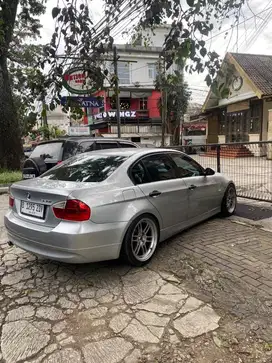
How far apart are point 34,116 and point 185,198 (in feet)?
7.48

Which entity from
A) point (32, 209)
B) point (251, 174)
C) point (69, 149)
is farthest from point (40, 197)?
point (251, 174)

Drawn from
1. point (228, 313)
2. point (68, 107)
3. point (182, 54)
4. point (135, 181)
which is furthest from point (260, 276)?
point (68, 107)

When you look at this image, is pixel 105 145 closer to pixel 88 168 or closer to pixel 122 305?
pixel 88 168

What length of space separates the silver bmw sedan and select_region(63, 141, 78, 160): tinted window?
2192 millimetres

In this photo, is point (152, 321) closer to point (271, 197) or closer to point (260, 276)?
point (260, 276)

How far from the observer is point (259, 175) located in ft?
21.3

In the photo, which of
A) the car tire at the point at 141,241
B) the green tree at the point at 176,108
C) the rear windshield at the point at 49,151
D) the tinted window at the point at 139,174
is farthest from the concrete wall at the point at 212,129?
the car tire at the point at 141,241

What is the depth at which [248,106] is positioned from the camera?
1997cm

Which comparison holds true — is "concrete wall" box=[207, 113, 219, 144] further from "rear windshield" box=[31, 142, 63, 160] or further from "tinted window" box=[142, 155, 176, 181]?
"tinted window" box=[142, 155, 176, 181]

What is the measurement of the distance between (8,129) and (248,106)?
15.1 m

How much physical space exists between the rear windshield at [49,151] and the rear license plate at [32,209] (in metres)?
3.07

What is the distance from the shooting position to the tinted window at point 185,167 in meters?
4.52

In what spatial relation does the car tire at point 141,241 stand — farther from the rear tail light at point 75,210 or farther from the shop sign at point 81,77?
the shop sign at point 81,77

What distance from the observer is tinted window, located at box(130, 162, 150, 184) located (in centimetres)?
369
